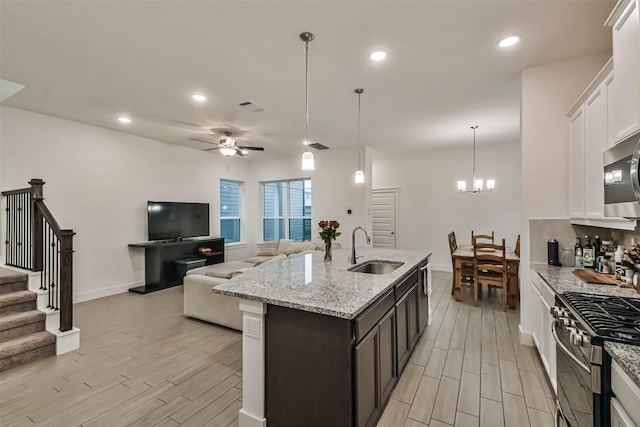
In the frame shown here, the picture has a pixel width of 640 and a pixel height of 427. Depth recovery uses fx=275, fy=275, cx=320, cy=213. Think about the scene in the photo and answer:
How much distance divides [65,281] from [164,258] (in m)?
2.56

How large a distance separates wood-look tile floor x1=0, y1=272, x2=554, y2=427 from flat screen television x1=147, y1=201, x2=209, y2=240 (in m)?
2.26

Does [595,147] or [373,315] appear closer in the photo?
[373,315]

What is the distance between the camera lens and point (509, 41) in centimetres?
249

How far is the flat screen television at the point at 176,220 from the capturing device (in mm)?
5442

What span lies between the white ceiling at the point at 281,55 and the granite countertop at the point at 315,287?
208 cm

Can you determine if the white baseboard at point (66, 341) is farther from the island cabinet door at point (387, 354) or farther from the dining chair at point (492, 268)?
the dining chair at point (492, 268)

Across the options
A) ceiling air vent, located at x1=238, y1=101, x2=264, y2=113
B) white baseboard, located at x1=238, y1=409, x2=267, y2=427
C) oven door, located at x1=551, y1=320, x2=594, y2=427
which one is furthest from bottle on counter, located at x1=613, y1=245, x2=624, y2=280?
ceiling air vent, located at x1=238, y1=101, x2=264, y2=113

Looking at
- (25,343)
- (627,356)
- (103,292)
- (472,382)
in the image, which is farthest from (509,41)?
(103,292)

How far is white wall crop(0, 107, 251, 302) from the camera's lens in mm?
4094

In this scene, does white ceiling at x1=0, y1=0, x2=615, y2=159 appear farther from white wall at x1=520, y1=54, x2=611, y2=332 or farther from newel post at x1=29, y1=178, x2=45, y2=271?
newel post at x1=29, y1=178, x2=45, y2=271

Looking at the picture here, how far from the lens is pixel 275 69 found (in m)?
2.96

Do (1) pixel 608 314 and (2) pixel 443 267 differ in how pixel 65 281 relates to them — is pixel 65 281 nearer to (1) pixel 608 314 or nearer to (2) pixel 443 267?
(1) pixel 608 314

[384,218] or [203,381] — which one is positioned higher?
[384,218]

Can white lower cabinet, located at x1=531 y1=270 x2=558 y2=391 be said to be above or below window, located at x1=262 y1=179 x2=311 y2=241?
below
